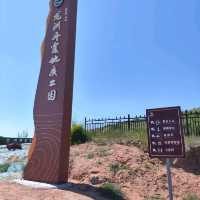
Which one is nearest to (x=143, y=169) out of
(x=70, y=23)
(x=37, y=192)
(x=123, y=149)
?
(x=123, y=149)

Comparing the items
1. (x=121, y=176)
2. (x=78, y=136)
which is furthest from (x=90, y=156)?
(x=78, y=136)

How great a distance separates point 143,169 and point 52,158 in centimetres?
336

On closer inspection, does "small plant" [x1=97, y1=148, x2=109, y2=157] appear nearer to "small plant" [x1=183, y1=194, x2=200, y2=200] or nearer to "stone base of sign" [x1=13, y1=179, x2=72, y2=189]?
"stone base of sign" [x1=13, y1=179, x2=72, y2=189]

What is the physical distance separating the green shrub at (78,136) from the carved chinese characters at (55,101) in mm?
4187

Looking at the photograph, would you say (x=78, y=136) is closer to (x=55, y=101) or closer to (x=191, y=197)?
(x=55, y=101)

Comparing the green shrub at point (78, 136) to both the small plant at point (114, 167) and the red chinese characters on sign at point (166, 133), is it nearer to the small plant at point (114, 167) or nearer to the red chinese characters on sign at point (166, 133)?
the small plant at point (114, 167)

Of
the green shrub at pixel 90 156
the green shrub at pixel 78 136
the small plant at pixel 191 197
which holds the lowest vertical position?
the small plant at pixel 191 197

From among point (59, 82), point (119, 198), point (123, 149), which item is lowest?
point (119, 198)

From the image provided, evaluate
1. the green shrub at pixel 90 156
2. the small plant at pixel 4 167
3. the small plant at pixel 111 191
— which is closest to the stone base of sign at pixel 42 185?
the small plant at pixel 111 191

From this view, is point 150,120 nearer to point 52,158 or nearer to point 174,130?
point 174,130

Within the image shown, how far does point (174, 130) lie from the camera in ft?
23.8

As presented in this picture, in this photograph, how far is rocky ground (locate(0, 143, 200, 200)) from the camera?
9562 millimetres

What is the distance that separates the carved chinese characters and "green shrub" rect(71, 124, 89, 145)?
4187mm

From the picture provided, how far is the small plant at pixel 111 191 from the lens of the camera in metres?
9.95
